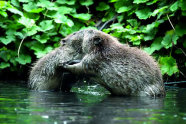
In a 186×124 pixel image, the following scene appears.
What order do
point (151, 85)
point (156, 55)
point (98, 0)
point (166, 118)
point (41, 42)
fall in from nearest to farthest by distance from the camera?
1. point (166, 118)
2. point (151, 85)
3. point (156, 55)
4. point (41, 42)
5. point (98, 0)

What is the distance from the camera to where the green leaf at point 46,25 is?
8.63 m

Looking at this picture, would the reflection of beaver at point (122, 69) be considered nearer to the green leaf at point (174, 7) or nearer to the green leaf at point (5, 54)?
the green leaf at point (174, 7)

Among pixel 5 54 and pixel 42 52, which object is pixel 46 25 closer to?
pixel 42 52

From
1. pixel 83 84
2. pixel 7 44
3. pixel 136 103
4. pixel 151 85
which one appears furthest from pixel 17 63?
pixel 136 103

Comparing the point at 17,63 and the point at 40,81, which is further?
the point at 17,63

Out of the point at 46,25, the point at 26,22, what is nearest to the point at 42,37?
the point at 46,25

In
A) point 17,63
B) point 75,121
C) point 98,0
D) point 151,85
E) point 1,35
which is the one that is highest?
point 98,0

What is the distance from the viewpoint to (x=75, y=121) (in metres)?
3.34

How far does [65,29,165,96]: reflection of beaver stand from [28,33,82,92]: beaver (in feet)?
1.77

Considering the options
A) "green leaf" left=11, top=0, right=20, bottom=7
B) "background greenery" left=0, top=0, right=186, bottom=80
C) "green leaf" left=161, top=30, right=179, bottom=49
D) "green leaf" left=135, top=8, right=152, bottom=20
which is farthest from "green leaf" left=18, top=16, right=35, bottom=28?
"green leaf" left=161, top=30, right=179, bottom=49

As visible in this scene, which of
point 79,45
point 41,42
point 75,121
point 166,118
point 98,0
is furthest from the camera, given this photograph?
point 98,0

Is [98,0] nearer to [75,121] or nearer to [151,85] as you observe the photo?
[151,85]

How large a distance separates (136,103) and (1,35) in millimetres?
4999

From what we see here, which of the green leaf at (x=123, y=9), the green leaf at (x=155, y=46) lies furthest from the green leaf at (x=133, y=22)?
the green leaf at (x=155, y=46)
